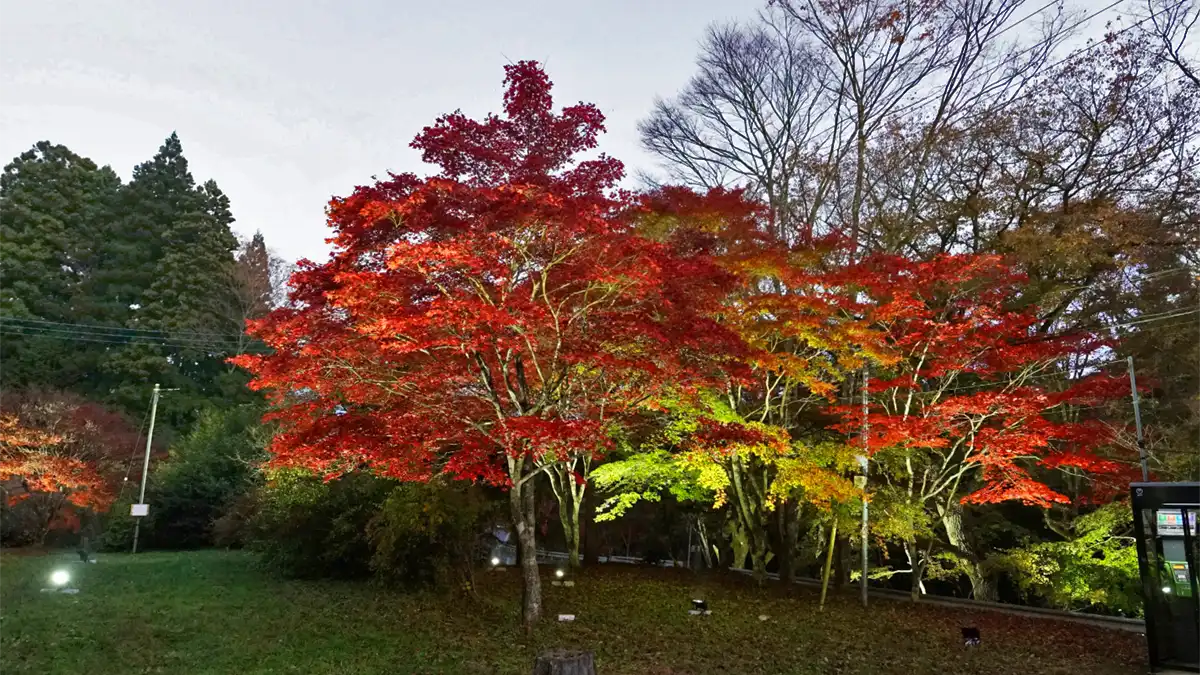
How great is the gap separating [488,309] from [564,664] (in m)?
3.81

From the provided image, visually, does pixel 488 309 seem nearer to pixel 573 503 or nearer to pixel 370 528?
pixel 370 528

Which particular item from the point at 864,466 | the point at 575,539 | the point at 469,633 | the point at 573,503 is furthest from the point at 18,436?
the point at 864,466

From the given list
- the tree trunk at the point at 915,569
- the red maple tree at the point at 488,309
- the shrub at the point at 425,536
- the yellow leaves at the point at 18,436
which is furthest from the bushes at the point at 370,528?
the tree trunk at the point at 915,569

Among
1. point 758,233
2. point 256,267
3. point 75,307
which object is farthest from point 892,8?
point 75,307

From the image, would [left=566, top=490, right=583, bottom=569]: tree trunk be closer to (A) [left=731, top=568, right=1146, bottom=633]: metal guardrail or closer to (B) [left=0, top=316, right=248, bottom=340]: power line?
(A) [left=731, top=568, right=1146, bottom=633]: metal guardrail

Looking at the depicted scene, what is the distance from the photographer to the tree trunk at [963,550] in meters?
11.9

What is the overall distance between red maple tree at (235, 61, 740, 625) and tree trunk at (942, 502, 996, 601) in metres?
7.04

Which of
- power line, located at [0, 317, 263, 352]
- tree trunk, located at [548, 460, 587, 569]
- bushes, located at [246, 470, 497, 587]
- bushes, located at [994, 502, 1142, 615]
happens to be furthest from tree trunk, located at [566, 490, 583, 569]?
power line, located at [0, 317, 263, 352]

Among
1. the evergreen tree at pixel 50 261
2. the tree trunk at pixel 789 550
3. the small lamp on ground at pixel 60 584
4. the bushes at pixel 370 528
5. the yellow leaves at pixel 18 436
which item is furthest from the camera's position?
the evergreen tree at pixel 50 261

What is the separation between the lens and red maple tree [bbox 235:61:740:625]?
6.74 metres

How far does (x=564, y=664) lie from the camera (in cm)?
332

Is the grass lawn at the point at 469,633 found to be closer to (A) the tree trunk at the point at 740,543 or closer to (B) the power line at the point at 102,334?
(A) the tree trunk at the point at 740,543

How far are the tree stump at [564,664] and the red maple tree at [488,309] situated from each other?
3.43m

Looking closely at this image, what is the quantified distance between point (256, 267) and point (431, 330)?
26.7 metres
